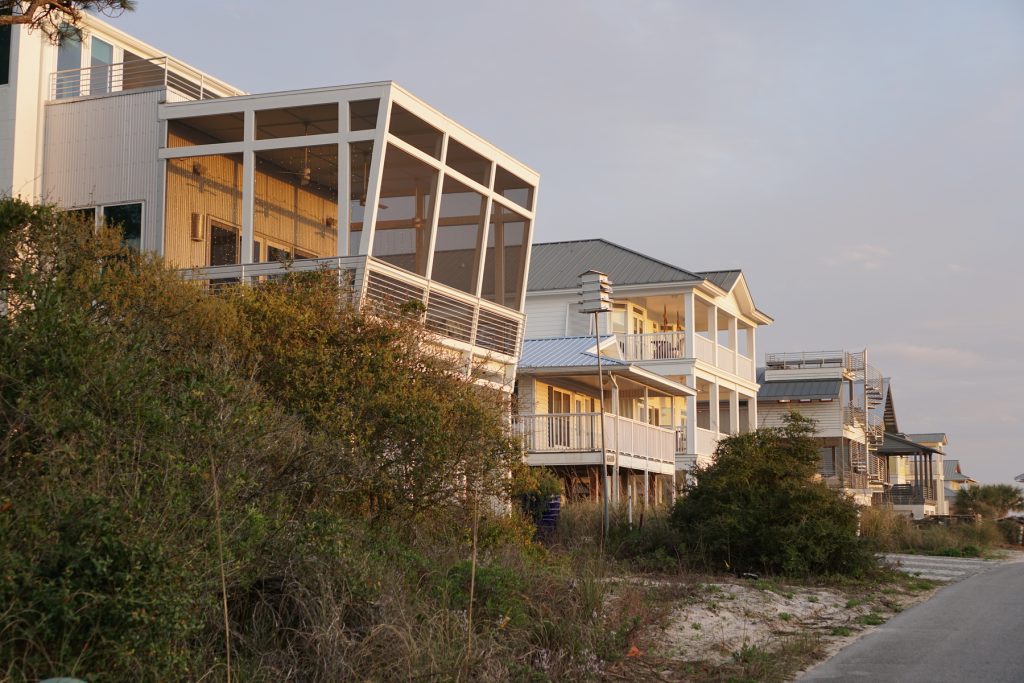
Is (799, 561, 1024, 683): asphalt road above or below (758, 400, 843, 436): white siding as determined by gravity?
below

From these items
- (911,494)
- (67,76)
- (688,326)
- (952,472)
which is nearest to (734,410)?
(688,326)

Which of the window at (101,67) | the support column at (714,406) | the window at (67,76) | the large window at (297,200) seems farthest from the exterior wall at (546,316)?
the window at (67,76)

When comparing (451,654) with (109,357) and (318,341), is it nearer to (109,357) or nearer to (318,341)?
(109,357)

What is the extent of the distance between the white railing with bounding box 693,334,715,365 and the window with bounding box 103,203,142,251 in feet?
71.2

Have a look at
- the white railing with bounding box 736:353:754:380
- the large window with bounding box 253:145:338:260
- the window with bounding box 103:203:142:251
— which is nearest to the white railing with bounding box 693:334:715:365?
the white railing with bounding box 736:353:754:380

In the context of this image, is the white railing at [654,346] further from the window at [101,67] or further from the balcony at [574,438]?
the window at [101,67]

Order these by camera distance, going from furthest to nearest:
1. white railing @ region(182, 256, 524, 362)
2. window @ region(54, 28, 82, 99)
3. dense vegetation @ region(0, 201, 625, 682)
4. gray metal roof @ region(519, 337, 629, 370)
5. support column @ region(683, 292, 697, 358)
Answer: support column @ region(683, 292, 697, 358) < gray metal roof @ region(519, 337, 629, 370) < window @ region(54, 28, 82, 99) < white railing @ region(182, 256, 524, 362) < dense vegetation @ region(0, 201, 625, 682)

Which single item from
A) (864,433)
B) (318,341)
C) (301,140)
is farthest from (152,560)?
(864,433)

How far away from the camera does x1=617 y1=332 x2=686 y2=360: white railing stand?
38.7 meters

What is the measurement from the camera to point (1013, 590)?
64.2 ft

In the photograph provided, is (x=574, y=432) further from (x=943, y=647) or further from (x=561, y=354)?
(x=943, y=647)

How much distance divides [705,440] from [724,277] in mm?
6460

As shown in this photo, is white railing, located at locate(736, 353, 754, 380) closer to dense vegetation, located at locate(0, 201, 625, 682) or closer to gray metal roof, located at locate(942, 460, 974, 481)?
dense vegetation, located at locate(0, 201, 625, 682)

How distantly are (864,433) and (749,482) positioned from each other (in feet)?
125
